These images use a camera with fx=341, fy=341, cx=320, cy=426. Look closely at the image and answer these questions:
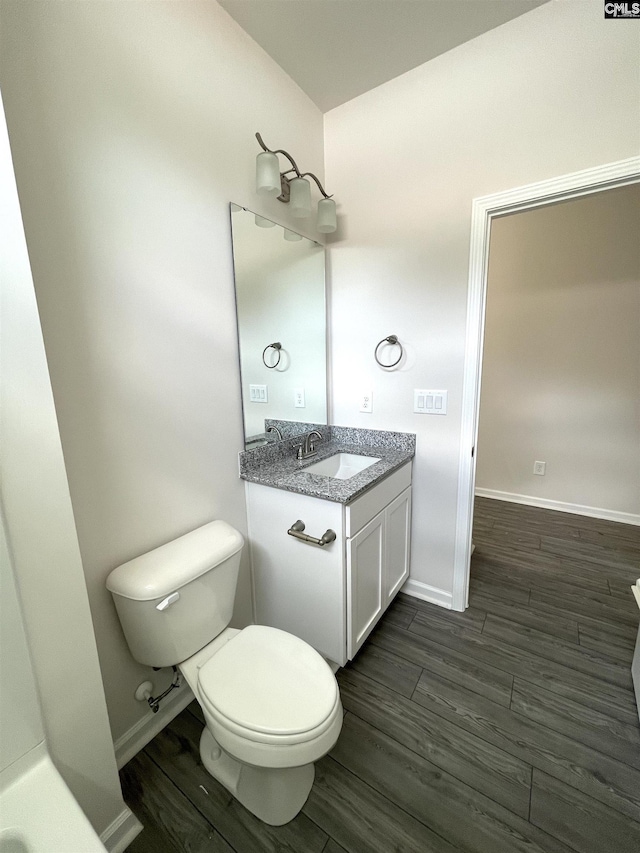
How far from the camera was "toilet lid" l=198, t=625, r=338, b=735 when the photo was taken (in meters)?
0.91

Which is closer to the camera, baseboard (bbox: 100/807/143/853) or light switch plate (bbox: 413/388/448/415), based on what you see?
baseboard (bbox: 100/807/143/853)

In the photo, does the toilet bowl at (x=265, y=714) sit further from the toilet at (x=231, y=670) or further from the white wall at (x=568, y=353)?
the white wall at (x=568, y=353)

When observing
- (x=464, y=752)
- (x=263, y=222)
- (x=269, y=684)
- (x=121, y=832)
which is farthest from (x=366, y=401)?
(x=121, y=832)

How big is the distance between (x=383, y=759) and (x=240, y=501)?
3.54 feet

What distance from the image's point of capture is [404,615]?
6.16ft

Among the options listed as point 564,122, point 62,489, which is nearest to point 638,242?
point 564,122

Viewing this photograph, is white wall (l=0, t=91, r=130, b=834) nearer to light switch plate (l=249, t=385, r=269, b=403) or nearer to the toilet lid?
the toilet lid

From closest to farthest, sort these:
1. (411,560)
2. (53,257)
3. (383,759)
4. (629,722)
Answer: (53,257) → (383,759) → (629,722) → (411,560)

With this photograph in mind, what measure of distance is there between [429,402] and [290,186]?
1.23 metres

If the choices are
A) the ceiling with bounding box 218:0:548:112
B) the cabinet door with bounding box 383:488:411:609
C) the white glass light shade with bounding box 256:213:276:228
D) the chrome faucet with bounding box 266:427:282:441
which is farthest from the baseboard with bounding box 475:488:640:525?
the ceiling with bounding box 218:0:548:112

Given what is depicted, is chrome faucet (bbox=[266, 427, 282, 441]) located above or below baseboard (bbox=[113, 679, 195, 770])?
above

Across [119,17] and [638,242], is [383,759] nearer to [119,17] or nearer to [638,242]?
[119,17]

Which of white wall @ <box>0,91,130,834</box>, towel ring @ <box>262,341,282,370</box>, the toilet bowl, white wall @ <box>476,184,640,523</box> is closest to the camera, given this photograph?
white wall @ <box>0,91,130,834</box>

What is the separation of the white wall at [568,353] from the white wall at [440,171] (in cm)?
160
